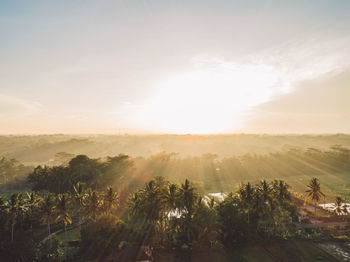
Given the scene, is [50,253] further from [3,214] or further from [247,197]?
[247,197]

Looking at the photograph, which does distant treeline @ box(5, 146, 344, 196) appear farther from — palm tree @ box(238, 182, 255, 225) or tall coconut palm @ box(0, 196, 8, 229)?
palm tree @ box(238, 182, 255, 225)

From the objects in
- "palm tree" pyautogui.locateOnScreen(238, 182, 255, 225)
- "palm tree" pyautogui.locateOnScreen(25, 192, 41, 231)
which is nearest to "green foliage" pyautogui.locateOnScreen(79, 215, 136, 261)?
"palm tree" pyautogui.locateOnScreen(25, 192, 41, 231)

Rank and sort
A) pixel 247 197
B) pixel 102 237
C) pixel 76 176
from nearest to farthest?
pixel 102 237
pixel 247 197
pixel 76 176

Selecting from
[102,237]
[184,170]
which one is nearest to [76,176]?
[102,237]

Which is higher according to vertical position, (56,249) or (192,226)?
(192,226)

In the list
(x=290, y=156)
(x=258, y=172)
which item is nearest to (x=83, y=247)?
(x=258, y=172)

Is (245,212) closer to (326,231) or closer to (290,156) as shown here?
(326,231)

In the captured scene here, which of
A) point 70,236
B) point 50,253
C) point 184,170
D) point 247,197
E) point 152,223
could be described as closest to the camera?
point 50,253

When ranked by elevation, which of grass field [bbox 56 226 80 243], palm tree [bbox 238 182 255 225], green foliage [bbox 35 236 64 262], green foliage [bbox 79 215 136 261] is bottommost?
grass field [bbox 56 226 80 243]

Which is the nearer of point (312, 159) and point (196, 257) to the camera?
point (196, 257)

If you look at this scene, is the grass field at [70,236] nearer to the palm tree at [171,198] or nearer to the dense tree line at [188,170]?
the palm tree at [171,198]

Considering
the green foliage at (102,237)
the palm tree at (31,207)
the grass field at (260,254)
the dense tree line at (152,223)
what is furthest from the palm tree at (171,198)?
the palm tree at (31,207)
